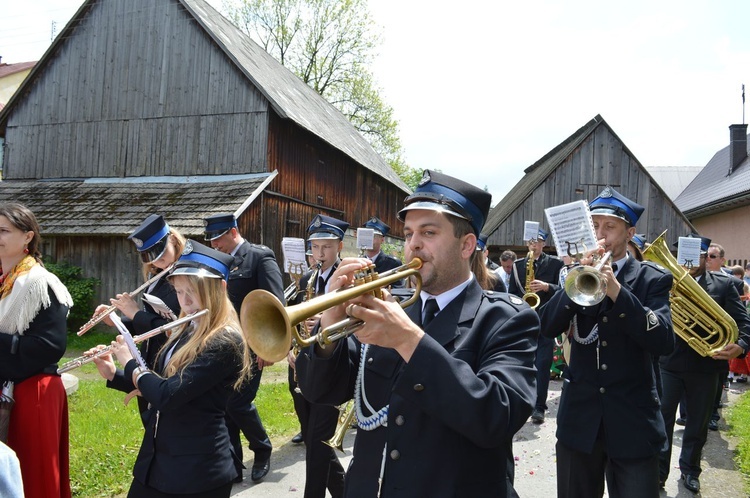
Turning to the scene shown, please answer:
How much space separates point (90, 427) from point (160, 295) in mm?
2874

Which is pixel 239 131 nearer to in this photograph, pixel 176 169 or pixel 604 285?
pixel 176 169

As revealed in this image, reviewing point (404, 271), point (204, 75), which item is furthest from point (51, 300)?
point (204, 75)

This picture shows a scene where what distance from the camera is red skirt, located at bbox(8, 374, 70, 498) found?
3711 millimetres

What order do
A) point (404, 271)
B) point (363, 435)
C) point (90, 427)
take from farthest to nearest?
point (90, 427) → point (363, 435) → point (404, 271)

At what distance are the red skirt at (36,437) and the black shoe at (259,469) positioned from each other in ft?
6.57

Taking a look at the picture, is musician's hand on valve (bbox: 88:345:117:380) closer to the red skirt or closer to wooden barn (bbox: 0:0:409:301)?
the red skirt

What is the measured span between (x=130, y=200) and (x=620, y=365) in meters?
15.3

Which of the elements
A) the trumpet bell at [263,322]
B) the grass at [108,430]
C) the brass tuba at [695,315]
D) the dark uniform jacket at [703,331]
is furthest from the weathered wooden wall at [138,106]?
the trumpet bell at [263,322]

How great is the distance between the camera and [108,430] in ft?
20.8

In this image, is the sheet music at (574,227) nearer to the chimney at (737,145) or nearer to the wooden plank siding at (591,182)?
the wooden plank siding at (591,182)

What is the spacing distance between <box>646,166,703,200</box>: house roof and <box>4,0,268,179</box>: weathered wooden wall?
38669 mm

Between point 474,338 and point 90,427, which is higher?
point 474,338

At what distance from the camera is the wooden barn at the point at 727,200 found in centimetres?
2102

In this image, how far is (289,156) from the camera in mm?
17281
